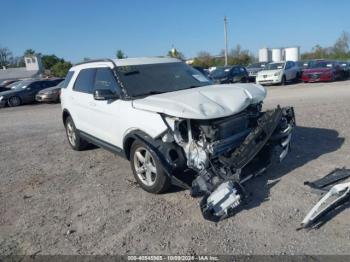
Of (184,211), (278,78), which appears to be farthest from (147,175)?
(278,78)

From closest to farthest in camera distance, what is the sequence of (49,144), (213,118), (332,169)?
(213,118)
(332,169)
(49,144)

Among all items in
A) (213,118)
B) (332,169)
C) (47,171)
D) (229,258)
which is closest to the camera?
(229,258)

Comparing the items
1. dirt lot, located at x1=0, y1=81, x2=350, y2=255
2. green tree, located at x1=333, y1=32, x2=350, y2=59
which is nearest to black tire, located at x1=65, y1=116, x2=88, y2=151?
dirt lot, located at x1=0, y1=81, x2=350, y2=255

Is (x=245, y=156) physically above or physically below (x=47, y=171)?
above

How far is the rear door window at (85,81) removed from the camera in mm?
6152

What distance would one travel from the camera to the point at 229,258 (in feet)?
10.4

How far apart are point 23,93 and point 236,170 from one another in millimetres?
20135

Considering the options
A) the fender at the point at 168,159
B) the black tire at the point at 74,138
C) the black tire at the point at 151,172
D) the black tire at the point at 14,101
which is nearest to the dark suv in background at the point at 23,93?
the black tire at the point at 14,101

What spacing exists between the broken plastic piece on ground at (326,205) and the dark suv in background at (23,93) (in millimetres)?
20854

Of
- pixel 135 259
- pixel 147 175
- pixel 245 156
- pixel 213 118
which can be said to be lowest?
pixel 135 259

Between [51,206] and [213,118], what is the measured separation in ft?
8.53

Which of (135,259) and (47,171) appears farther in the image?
(47,171)

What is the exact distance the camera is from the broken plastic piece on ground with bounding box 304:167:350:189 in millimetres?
4448

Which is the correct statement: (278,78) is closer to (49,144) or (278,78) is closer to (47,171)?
(49,144)
